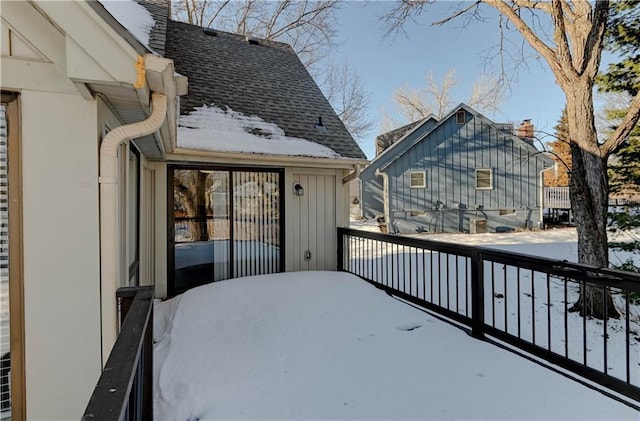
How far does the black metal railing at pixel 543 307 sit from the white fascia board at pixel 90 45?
3.08 m

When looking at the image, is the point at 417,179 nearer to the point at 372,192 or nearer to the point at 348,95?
the point at 372,192

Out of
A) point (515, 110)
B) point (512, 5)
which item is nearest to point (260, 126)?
point (512, 5)

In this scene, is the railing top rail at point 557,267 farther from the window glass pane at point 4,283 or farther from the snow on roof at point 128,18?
the window glass pane at point 4,283

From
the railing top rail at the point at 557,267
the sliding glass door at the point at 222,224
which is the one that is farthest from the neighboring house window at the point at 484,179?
the railing top rail at the point at 557,267

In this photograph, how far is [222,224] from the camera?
5.43 meters

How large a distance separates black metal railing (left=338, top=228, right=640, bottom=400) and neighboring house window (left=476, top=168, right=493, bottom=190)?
25.9 feet

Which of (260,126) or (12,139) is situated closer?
(12,139)

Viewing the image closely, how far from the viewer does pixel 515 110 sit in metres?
19.1

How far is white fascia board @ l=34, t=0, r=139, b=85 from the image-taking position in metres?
1.61

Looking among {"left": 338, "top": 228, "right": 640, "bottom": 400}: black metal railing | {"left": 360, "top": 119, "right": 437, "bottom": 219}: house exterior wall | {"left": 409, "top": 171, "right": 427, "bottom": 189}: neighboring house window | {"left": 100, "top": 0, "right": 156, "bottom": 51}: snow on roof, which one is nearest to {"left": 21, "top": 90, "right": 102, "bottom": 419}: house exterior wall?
{"left": 100, "top": 0, "right": 156, "bottom": 51}: snow on roof

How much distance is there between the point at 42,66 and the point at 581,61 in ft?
21.5

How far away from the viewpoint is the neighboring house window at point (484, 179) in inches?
563

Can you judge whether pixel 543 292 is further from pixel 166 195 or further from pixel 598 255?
pixel 166 195

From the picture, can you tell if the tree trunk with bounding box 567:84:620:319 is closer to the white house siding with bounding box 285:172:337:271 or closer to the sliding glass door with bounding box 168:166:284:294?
the white house siding with bounding box 285:172:337:271
